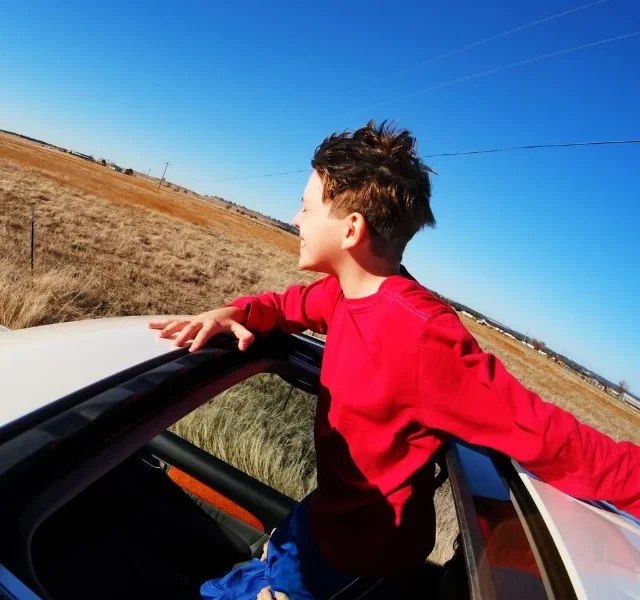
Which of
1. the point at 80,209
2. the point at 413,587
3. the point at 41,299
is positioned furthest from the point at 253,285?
the point at 413,587

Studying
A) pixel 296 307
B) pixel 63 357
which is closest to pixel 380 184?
pixel 296 307

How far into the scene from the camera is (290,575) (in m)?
1.42

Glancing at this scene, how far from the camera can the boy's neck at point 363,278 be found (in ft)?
5.29

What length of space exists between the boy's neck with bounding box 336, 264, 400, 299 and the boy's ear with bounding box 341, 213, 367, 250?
0.28ft

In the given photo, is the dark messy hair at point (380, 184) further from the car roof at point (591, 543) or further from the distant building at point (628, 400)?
the distant building at point (628, 400)

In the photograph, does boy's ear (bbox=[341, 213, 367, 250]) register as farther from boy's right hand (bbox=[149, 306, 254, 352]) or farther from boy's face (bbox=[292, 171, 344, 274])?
boy's right hand (bbox=[149, 306, 254, 352])

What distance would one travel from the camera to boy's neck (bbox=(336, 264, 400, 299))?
1.61 metres

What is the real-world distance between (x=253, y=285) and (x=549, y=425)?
45.7 feet

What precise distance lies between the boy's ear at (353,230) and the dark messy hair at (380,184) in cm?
2

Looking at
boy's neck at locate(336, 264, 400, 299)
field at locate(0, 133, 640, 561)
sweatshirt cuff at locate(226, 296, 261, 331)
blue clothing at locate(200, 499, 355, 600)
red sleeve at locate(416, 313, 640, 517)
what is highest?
boy's neck at locate(336, 264, 400, 299)

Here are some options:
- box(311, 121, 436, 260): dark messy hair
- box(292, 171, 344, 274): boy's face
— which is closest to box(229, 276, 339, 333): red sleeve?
box(292, 171, 344, 274): boy's face

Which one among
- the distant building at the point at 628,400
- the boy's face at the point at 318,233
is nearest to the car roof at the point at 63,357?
the boy's face at the point at 318,233

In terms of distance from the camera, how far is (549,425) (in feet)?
3.67

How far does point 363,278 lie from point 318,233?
22cm
